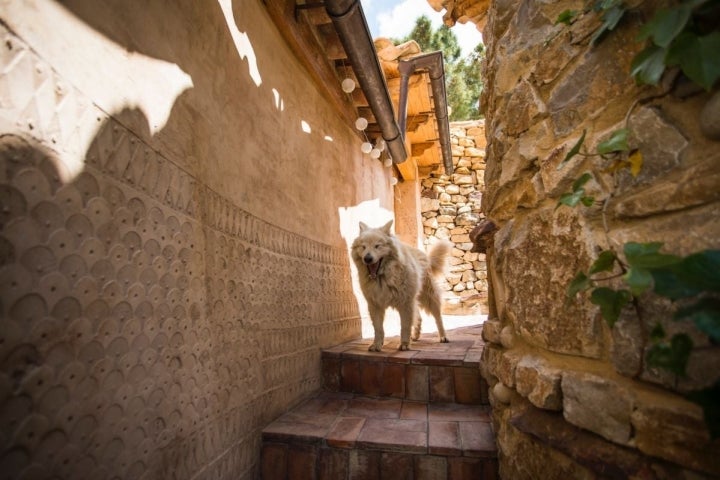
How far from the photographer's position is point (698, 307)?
595mm

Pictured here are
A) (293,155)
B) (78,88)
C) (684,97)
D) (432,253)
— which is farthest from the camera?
(432,253)

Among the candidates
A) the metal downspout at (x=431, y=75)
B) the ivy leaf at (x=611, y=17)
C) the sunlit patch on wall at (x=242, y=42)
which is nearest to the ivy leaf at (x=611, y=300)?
the ivy leaf at (x=611, y=17)

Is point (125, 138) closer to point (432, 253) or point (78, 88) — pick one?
point (78, 88)

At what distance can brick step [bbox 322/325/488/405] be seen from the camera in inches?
103

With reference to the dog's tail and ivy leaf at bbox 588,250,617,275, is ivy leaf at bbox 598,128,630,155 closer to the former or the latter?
ivy leaf at bbox 588,250,617,275

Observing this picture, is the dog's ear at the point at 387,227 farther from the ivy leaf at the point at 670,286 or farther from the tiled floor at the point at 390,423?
the ivy leaf at the point at 670,286

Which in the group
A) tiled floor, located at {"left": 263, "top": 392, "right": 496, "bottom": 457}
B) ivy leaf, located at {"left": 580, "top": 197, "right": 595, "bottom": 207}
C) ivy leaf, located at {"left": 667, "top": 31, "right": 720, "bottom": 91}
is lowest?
tiled floor, located at {"left": 263, "top": 392, "right": 496, "bottom": 457}

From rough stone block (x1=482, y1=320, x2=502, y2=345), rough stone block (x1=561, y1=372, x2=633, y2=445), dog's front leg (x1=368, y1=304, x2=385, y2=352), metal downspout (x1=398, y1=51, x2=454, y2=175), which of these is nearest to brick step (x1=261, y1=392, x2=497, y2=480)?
rough stone block (x1=482, y1=320, x2=502, y2=345)

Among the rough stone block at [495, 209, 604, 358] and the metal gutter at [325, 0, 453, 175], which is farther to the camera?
the metal gutter at [325, 0, 453, 175]

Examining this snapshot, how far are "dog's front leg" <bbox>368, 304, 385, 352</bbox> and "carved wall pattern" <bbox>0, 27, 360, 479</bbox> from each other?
4.20 ft

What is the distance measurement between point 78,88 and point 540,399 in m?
1.96

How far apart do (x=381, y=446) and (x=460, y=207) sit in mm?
8151

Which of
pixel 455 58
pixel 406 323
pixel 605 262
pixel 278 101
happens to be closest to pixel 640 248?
pixel 605 262

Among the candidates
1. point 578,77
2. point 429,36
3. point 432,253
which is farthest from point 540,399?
point 429,36
